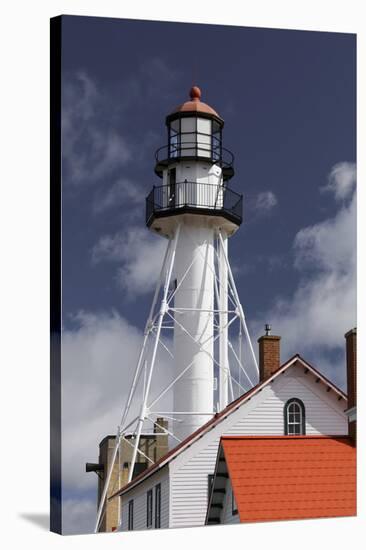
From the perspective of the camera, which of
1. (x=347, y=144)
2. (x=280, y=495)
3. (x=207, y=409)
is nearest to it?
(x=280, y=495)

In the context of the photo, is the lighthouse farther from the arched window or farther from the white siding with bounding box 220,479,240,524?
the white siding with bounding box 220,479,240,524

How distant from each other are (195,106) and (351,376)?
6588mm

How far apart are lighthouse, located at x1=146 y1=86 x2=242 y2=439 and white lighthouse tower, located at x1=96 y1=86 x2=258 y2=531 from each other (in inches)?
0.9

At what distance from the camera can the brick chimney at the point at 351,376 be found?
102 feet

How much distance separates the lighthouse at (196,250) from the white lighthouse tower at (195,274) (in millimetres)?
23

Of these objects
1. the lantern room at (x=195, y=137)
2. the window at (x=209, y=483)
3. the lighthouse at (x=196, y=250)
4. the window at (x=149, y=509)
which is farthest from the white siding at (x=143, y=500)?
the lantern room at (x=195, y=137)

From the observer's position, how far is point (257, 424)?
105 ft

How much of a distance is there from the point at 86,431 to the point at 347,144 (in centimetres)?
798

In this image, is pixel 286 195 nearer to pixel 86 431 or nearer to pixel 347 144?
pixel 347 144

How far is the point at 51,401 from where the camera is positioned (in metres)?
27.7

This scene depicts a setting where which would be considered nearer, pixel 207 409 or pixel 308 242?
pixel 308 242

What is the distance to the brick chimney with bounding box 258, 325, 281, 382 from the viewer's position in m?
33.3

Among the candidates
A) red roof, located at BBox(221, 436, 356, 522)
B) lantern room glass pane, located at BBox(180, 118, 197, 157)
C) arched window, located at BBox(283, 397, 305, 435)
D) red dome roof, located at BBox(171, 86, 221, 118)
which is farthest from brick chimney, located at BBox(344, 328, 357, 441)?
lantern room glass pane, located at BBox(180, 118, 197, 157)

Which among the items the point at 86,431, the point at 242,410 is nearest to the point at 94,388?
the point at 86,431
